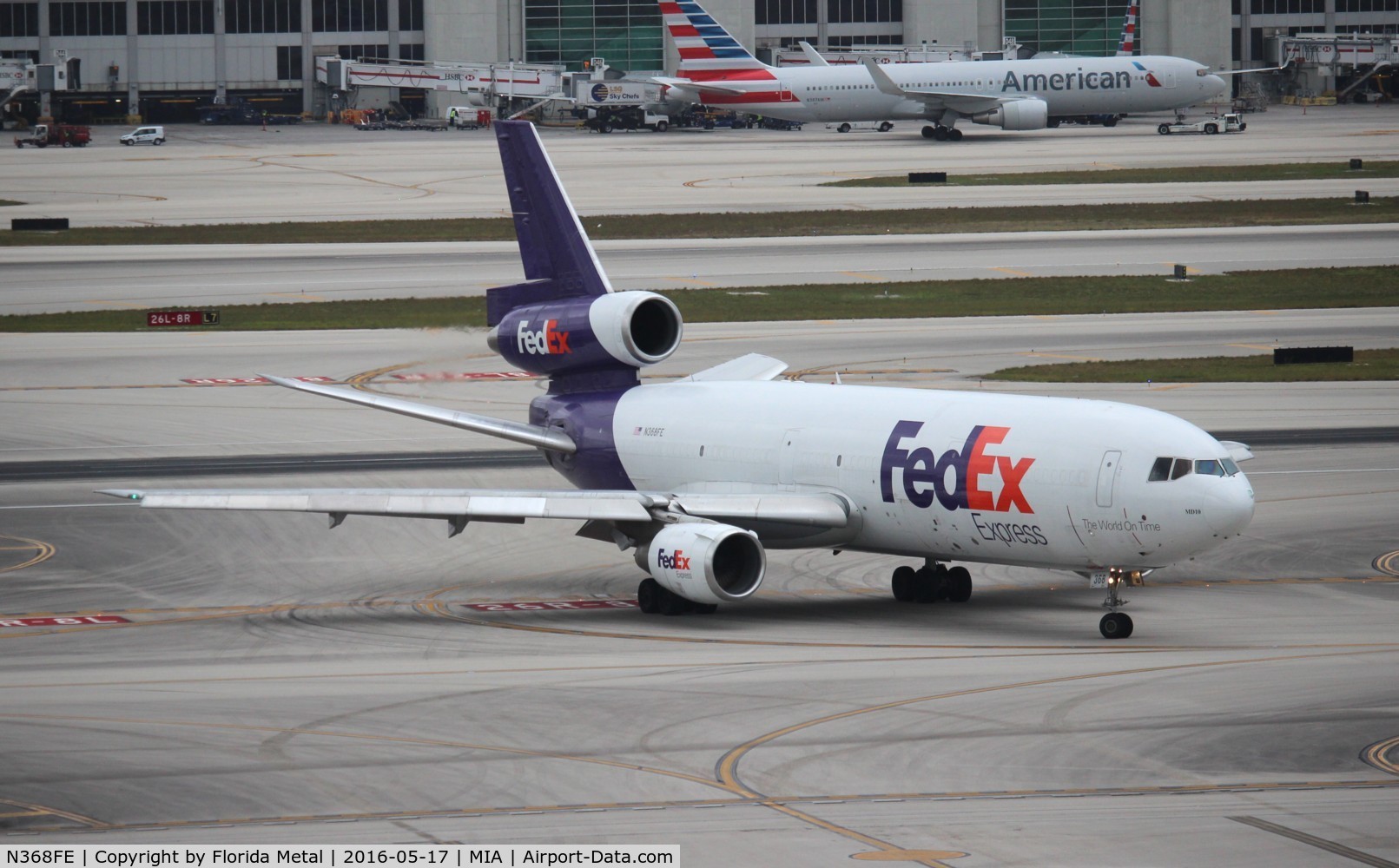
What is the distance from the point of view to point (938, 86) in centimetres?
14512

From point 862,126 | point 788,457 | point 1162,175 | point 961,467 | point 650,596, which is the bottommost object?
point 650,596

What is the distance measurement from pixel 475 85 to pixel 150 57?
36481mm

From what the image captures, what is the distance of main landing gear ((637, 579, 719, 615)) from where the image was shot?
1299 inches

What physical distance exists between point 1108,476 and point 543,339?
13873mm

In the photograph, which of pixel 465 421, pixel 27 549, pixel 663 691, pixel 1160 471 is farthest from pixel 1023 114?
pixel 663 691

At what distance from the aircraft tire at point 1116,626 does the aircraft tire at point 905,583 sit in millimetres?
4762

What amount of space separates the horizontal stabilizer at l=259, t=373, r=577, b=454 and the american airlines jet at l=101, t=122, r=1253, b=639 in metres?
0.06

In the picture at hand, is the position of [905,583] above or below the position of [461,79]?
below

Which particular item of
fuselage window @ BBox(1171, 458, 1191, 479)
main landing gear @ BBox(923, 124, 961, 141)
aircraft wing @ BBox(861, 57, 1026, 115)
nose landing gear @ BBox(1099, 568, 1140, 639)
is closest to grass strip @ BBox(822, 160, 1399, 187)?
aircraft wing @ BBox(861, 57, 1026, 115)

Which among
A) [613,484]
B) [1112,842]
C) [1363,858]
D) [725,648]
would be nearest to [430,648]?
[725,648]

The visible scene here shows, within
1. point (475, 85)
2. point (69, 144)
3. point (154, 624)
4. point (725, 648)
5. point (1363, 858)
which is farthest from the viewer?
point (475, 85)

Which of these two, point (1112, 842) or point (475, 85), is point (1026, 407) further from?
point (475, 85)

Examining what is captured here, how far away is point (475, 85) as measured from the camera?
170250 mm

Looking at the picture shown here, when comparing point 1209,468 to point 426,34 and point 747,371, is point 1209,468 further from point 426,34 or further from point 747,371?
point 426,34
